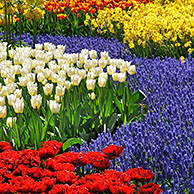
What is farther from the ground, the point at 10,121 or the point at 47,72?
the point at 47,72

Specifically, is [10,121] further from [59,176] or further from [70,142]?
[59,176]

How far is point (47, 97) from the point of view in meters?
3.71

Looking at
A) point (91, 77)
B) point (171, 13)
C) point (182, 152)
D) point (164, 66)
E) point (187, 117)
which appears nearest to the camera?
point (182, 152)

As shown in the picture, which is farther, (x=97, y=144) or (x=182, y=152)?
(x=97, y=144)

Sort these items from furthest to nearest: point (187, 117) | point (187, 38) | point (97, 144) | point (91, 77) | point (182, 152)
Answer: point (187, 38) < point (91, 77) < point (187, 117) < point (97, 144) < point (182, 152)

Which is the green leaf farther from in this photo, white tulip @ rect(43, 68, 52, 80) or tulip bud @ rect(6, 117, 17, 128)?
white tulip @ rect(43, 68, 52, 80)

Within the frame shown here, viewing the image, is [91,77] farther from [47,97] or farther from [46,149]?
[46,149]

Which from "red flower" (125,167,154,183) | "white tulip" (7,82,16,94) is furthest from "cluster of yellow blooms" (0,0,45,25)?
"red flower" (125,167,154,183)

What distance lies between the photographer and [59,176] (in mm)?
1936

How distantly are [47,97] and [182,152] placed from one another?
1550mm

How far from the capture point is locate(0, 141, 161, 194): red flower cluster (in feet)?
5.90

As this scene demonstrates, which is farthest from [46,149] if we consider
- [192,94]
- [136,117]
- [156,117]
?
[192,94]

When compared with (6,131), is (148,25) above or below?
above

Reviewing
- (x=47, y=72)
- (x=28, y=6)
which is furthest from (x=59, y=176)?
(x=28, y=6)
